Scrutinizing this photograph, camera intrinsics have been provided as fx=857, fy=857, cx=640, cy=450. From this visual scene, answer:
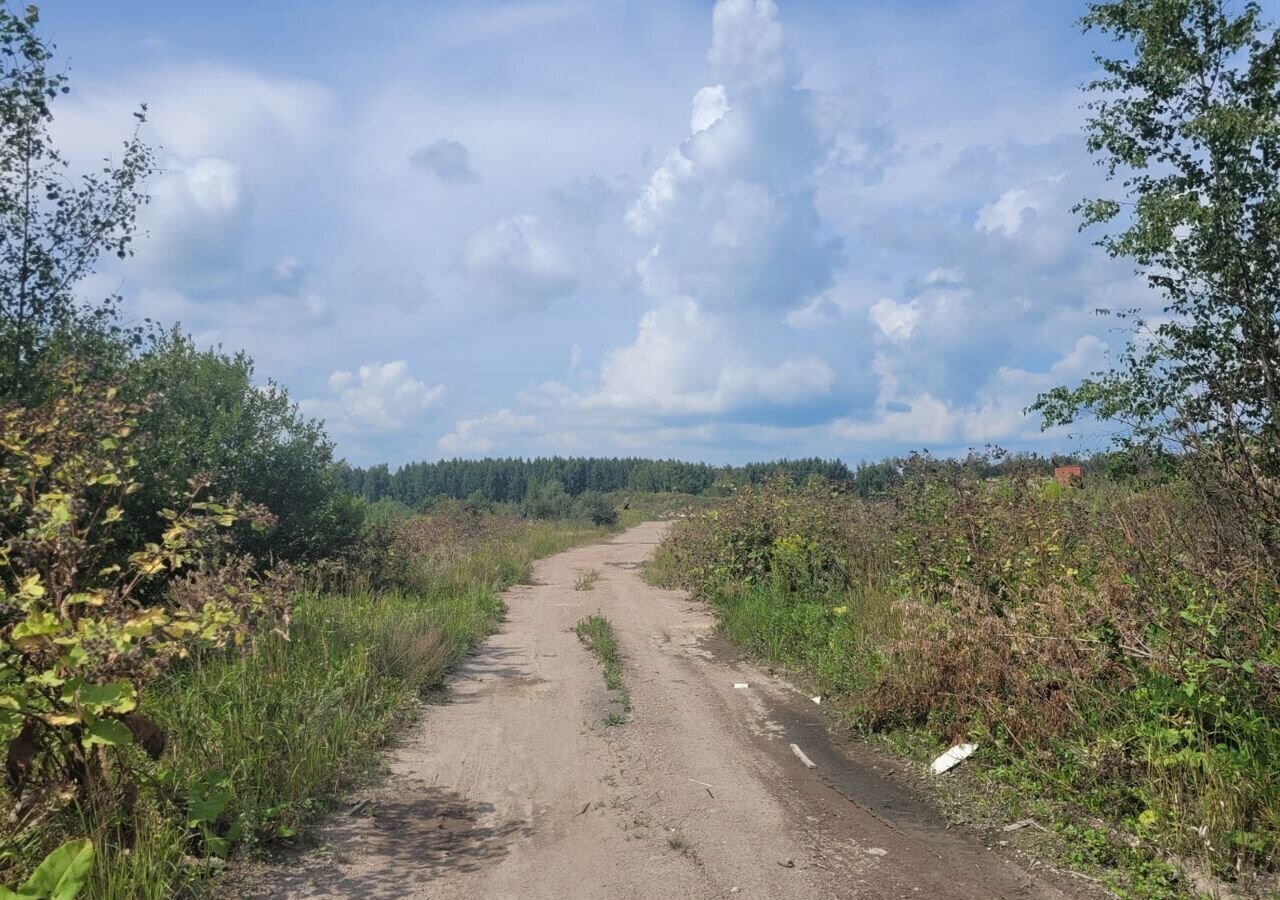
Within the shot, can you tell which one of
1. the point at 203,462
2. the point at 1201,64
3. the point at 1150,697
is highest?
the point at 1201,64

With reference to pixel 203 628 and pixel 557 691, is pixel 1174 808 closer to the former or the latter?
pixel 203 628

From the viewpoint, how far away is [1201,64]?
10555mm

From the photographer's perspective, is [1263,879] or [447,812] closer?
[1263,879]

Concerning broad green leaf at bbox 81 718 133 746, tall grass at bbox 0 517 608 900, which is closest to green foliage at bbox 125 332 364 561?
tall grass at bbox 0 517 608 900

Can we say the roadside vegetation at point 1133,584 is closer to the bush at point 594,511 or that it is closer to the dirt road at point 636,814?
the dirt road at point 636,814

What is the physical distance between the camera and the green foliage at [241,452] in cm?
1001

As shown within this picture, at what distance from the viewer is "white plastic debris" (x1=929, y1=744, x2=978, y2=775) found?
6.27 meters

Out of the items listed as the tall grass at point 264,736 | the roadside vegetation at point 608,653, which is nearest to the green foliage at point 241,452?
the tall grass at point 264,736

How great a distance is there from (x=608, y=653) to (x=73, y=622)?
7.09m

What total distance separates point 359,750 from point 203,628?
2.61 meters

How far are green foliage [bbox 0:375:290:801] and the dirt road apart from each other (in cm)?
119

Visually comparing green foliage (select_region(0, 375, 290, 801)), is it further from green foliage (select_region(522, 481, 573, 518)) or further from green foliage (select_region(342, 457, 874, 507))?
green foliage (select_region(342, 457, 874, 507))

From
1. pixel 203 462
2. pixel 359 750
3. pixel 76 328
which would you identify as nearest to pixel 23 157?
pixel 76 328

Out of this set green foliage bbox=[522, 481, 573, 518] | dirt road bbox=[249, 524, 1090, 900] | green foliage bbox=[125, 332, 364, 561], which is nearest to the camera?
dirt road bbox=[249, 524, 1090, 900]
